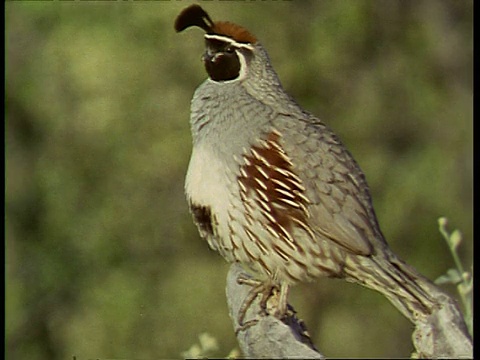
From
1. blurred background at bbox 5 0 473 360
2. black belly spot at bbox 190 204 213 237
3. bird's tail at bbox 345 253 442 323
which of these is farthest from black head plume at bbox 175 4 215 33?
blurred background at bbox 5 0 473 360

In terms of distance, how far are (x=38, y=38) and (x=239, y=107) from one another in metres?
4.19

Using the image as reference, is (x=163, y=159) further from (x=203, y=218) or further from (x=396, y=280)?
(x=396, y=280)

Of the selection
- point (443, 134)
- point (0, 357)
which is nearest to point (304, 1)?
point (443, 134)

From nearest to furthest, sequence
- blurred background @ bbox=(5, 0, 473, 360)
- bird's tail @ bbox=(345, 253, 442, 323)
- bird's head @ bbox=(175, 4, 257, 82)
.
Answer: bird's tail @ bbox=(345, 253, 442, 323) → bird's head @ bbox=(175, 4, 257, 82) → blurred background @ bbox=(5, 0, 473, 360)

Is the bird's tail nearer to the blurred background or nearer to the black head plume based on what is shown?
the black head plume

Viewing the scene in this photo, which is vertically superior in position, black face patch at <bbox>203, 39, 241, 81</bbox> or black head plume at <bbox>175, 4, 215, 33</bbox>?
black head plume at <bbox>175, 4, 215, 33</bbox>

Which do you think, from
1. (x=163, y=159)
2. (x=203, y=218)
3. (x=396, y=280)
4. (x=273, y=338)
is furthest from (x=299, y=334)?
(x=163, y=159)

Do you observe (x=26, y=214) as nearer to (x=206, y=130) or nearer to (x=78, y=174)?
(x=78, y=174)

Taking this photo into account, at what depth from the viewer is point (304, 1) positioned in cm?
566

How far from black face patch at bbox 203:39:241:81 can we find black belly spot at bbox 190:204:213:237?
293 mm

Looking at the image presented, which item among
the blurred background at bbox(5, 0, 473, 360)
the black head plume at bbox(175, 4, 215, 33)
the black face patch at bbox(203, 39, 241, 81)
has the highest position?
the black head plume at bbox(175, 4, 215, 33)

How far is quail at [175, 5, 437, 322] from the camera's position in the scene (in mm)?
2285

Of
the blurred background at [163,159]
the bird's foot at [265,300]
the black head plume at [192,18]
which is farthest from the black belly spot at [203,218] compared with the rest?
the blurred background at [163,159]

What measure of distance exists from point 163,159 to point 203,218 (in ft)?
10.2
